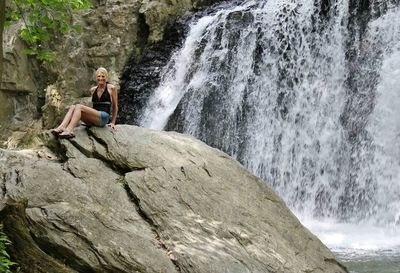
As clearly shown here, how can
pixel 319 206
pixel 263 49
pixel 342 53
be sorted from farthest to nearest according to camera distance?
1. pixel 263 49
2. pixel 342 53
3. pixel 319 206

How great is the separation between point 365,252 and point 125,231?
522cm

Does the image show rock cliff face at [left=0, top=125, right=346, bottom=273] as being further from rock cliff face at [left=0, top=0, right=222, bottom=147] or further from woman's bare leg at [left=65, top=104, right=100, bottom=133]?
rock cliff face at [left=0, top=0, right=222, bottom=147]

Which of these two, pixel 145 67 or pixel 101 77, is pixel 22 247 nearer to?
pixel 101 77

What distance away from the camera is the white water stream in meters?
12.1

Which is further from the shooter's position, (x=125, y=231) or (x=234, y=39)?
(x=234, y=39)

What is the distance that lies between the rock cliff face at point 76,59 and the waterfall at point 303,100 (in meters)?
2.25

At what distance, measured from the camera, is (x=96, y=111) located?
Result: 22.1 feet

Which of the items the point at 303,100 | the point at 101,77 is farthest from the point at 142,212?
the point at 303,100

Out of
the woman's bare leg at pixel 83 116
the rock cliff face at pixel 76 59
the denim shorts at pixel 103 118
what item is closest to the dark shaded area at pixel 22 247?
the woman's bare leg at pixel 83 116

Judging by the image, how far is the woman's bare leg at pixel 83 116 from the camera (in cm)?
656

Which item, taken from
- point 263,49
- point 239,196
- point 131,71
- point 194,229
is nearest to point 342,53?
point 263,49

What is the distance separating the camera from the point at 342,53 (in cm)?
1416

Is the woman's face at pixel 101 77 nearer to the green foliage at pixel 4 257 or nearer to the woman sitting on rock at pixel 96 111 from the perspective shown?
the woman sitting on rock at pixel 96 111

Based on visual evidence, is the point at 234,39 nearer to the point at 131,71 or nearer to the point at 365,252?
the point at 131,71
